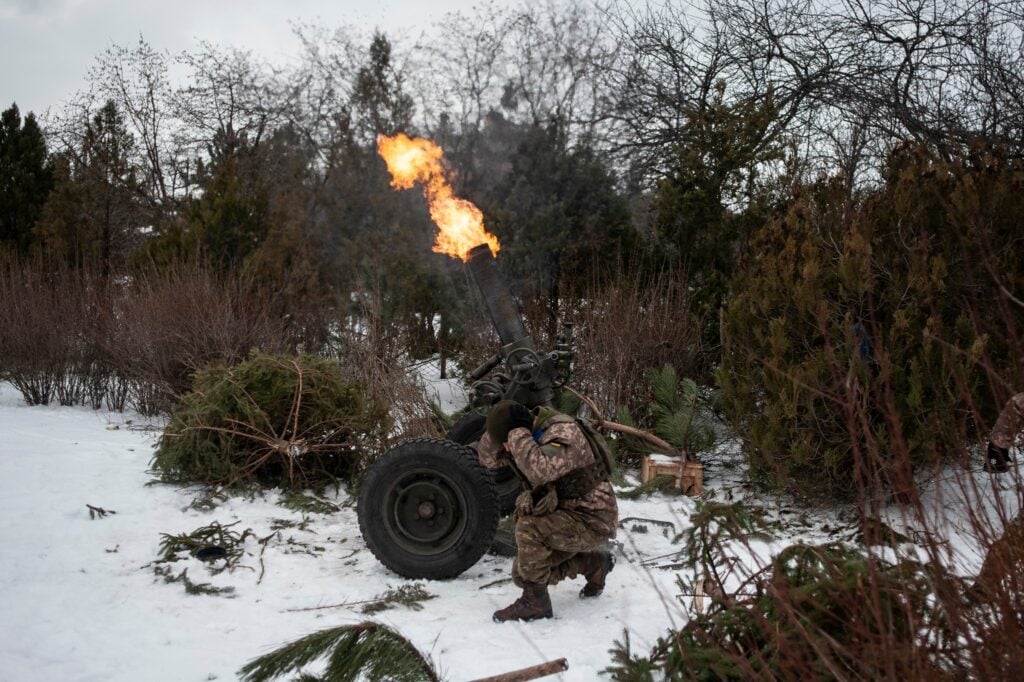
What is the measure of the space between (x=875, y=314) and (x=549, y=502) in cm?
338

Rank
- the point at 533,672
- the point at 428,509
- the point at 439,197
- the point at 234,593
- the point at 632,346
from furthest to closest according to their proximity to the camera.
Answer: the point at 632,346, the point at 439,197, the point at 428,509, the point at 234,593, the point at 533,672

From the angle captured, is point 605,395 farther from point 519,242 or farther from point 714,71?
point 714,71

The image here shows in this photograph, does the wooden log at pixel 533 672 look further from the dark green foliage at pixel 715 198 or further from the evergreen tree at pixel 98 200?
the evergreen tree at pixel 98 200

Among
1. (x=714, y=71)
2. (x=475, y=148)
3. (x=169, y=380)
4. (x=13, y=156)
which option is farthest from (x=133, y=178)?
(x=714, y=71)

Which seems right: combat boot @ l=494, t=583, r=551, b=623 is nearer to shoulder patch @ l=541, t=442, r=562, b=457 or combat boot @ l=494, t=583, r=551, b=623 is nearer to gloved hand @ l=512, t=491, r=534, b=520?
gloved hand @ l=512, t=491, r=534, b=520

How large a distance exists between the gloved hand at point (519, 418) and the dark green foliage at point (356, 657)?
260 cm

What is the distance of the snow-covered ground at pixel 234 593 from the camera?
13.1 feet

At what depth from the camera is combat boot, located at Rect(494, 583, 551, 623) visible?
445 centimetres

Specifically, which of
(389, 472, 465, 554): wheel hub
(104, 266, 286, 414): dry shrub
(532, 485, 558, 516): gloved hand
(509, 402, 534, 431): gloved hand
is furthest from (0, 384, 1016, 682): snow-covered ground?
(104, 266, 286, 414): dry shrub

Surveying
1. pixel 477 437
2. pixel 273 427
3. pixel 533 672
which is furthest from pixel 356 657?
pixel 273 427

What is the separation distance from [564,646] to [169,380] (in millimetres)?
7196

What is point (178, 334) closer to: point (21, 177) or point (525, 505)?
point (525, 505)

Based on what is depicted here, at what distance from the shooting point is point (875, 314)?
629cm

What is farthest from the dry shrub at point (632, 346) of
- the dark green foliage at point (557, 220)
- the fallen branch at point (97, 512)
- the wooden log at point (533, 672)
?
the wooden log at point (533, 672)
